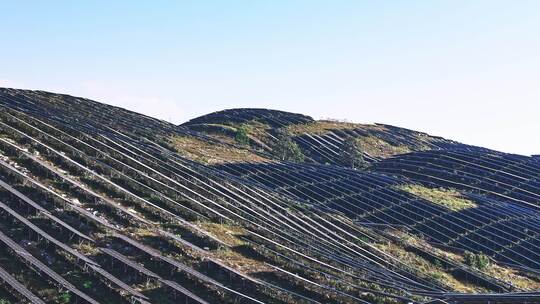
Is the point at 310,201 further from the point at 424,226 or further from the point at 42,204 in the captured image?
the point at 42,204

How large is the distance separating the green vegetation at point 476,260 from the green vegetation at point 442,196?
39.3 feet

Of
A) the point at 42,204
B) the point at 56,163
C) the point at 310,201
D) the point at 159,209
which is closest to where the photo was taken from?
the point at 42,204

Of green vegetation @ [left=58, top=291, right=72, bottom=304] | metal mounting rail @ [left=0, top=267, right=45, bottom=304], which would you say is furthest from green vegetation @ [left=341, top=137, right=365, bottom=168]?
metal mounting rail @ [left=0, top=267, right=45, bottom=304]

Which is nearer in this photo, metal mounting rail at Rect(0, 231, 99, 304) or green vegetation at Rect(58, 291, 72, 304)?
green vegetation at Rect(58, 291, 72, 304)

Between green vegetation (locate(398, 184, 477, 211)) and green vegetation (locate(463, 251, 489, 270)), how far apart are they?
12.0m

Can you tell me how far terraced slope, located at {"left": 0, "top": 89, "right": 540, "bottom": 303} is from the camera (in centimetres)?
2347

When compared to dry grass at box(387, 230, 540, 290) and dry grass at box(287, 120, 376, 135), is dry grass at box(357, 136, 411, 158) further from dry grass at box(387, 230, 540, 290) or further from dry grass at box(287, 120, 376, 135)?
dry grass at box(387, 230, 540, 290)

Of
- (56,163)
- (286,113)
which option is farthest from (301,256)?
(286,113)

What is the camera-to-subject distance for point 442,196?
6031 cm

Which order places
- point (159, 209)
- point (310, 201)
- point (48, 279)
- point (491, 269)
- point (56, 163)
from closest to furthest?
point (48, 279) < point (159, 209) < point (56, 163) < point (491, 269) < point (310, 201)

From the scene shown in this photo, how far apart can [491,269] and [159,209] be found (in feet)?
95.4

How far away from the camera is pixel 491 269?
135ft

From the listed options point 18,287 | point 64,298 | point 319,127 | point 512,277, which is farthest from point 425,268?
point 319,127

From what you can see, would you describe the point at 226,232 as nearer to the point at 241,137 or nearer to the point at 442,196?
the point at 442,196
